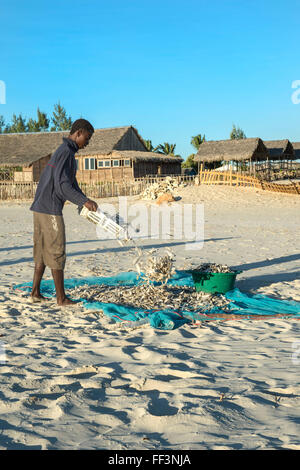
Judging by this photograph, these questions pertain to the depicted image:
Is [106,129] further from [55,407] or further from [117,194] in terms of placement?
[55,407]

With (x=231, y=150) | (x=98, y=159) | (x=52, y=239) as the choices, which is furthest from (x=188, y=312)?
(x=231, y=150)

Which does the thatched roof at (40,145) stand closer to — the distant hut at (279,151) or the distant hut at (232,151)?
the distant hut at (232,151)

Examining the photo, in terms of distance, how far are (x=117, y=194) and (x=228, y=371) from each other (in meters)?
20.4

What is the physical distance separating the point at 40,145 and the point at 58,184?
29.3 metres

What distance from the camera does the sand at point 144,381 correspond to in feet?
6.90

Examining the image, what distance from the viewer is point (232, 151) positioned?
3291 centimetres

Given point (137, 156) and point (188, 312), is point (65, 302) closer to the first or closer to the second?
point (188, 312)

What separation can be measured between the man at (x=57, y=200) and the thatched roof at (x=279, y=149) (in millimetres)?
38929

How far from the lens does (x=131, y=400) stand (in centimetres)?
247

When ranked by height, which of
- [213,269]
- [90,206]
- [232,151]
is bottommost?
[213,269]

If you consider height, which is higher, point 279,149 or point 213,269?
point 279,149

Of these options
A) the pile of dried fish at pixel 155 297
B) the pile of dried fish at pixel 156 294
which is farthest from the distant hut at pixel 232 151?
the pile of dried fish at pixel 155 297

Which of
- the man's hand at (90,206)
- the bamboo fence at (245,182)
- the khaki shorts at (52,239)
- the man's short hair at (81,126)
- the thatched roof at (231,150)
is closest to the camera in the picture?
the man's hand at (90,206)

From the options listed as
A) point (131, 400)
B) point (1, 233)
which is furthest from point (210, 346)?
point (1, 233)
